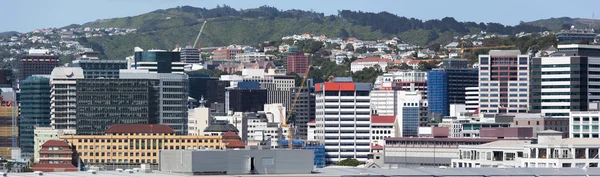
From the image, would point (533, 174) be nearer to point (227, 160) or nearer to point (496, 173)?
point (496, 173)

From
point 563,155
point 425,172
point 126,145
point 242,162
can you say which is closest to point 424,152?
point 126,145

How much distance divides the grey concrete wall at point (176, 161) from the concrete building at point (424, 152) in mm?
112653

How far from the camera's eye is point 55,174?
7162 centimetres

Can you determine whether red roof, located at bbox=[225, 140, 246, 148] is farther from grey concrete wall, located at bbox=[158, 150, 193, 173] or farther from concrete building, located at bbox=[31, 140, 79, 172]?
grey concrete wall, located at bbox=[158, 150, 193, 173]

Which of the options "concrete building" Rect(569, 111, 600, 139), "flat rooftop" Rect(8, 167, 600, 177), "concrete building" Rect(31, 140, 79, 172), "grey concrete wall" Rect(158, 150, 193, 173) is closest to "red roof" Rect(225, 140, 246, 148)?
"concrete building" Rect(31, 140, 79, 172)

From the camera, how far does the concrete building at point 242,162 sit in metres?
73.0

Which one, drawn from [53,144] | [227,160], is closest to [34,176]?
[227,160]

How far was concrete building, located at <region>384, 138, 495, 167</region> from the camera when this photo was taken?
623 feet

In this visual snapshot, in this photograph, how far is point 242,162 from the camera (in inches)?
2894

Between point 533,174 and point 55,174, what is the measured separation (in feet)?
68.9

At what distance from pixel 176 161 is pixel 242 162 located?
3.07m

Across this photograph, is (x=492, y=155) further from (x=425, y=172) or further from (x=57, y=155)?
(x=57, y=155)

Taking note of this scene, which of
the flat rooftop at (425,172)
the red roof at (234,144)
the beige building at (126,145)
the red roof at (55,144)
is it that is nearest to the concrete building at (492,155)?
the flat rooftop at (425,172)

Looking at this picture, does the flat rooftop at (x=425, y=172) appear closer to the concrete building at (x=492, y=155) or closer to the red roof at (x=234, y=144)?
the concrete building at (x=492, y=155)
